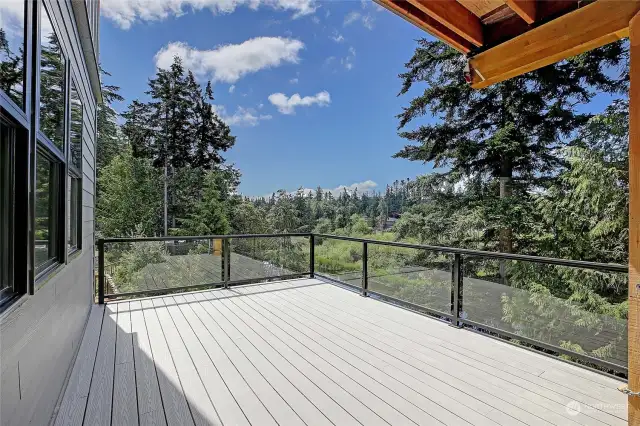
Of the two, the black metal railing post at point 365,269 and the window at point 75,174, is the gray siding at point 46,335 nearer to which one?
the window at point 75,174

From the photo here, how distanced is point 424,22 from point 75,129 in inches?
133

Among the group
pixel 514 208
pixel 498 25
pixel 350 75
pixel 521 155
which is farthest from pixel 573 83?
pixel 350 75

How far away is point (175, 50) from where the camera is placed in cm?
1739

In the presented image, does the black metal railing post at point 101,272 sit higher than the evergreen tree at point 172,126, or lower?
lower

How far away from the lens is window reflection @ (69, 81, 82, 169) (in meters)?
3.03

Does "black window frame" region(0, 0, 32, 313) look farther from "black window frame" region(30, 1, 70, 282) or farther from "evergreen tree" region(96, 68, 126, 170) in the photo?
"evergreen tree" region(96, 68, 126, 170)

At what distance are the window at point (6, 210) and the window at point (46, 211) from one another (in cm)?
47

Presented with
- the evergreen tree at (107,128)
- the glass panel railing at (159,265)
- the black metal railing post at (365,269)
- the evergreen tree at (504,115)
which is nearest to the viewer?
the glass panel railing at (159,265)

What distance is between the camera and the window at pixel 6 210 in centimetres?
135

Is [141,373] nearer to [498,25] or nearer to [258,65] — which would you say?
[498,25]

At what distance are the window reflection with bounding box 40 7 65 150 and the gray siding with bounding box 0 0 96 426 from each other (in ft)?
0.53

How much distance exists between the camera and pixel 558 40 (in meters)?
2.02

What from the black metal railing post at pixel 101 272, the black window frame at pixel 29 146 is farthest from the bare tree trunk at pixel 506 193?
the black window frame at pixel 29 146

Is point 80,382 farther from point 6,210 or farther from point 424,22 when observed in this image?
point 424,22
